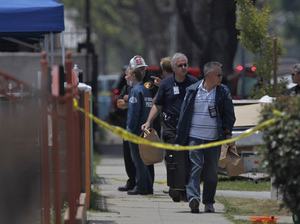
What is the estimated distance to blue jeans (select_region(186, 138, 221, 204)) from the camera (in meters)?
7.82

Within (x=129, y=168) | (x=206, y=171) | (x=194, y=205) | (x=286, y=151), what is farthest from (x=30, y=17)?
(x=286, y=151)

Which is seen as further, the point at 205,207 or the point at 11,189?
the point at 205,207

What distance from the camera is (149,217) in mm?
7539

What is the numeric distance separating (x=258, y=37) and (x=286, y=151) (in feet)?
19.3

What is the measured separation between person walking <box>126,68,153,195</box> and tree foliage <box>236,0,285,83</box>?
2064 millimetres

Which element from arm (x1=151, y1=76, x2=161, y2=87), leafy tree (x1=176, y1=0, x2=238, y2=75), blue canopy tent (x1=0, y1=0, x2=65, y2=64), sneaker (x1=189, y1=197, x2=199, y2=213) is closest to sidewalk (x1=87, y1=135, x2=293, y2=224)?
sneaker (x1=189, y1=197, x2=199, y2=213)

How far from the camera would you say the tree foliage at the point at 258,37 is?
10.5 meters

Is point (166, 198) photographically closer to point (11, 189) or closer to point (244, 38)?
point (244, 38)

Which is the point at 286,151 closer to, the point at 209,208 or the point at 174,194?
the point at 209,208

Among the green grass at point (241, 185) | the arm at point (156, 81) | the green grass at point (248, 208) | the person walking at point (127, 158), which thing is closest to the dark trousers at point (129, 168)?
the person walking at point (127, 158)

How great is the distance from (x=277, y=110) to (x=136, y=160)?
4422 millimetres

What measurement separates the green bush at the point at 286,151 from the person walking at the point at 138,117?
13.7ft

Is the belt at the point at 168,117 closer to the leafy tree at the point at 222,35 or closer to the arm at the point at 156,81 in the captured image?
the arm at the point at 156,81

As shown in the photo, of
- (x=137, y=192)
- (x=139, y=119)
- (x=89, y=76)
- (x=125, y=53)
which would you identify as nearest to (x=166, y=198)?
(x=137, y=192)
